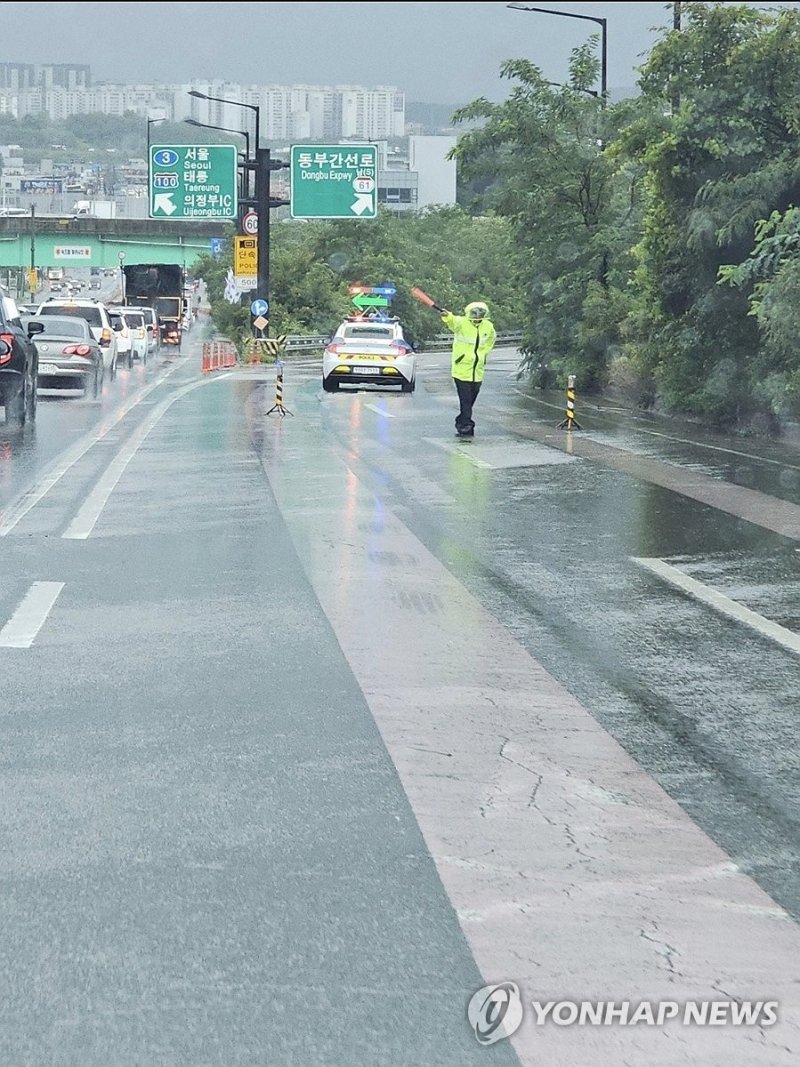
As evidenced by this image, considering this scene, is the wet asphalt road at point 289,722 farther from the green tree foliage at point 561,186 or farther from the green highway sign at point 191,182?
the green highway sign at point 191,182

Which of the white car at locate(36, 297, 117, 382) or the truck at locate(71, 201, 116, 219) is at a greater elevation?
the truck at locate(71, 201, 116, 219)

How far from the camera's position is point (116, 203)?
157750mm

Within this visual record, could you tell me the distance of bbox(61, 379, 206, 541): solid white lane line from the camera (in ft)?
43.9

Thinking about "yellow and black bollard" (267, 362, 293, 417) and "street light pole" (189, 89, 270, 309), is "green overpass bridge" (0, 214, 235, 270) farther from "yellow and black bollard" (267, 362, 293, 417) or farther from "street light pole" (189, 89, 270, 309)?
"yellow and black bollard" (267, 362, 293, 417)

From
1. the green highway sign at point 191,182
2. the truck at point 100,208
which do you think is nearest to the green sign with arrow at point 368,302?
the green highway sign at point 191,182

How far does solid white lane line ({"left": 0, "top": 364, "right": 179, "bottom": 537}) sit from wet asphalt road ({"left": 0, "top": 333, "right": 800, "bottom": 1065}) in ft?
0.35

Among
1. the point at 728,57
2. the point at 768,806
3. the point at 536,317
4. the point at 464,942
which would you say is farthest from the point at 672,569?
the point at 536,317

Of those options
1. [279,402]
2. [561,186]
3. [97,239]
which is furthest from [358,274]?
[279,402]

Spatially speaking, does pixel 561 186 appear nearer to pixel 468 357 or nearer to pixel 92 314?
pixel 92 314

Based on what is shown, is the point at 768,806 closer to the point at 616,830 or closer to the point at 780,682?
the point at 616,830

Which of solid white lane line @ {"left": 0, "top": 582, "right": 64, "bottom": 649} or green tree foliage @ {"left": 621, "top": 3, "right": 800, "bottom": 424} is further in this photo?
green tree foliage @ {"left": 621, "top": 3, "right": 800, "bottom": 424}

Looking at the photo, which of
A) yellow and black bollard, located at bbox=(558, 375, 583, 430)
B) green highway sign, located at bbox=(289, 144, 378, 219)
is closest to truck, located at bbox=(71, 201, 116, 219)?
green highway sign, located at bbox=(289, 144, 378, 219)

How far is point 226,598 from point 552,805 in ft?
14.4

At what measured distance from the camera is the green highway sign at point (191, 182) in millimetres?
57125
